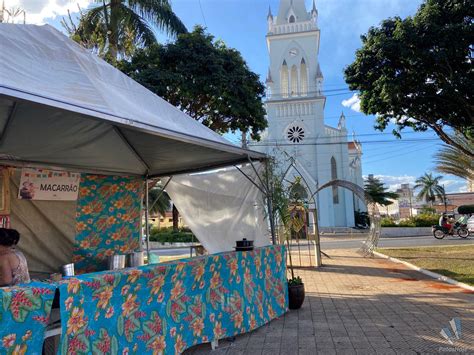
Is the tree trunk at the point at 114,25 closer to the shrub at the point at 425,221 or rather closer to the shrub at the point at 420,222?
the shrub at the point at 420,222

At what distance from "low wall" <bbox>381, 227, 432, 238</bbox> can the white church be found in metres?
6.36

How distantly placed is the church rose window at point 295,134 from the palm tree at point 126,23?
80.6 feet

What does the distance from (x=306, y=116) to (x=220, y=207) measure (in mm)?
29056

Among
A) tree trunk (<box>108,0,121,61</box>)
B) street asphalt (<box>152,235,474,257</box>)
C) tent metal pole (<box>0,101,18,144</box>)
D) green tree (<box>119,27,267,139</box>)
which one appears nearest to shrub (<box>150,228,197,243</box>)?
street asphalt (<box>152,235,474,257</box>)

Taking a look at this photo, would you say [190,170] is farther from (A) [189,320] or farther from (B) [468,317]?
(B) [468,317]

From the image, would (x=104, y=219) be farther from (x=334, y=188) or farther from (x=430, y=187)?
(x=430, y=187)

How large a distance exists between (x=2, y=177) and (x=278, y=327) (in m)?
4.63

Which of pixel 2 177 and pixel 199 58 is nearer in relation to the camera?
pixel 2 177

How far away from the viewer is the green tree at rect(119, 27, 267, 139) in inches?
412

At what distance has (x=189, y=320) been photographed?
412 cm

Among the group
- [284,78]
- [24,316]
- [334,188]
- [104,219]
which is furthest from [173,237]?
[24,316]

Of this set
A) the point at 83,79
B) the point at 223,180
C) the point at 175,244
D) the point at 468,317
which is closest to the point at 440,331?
the point at 468,317

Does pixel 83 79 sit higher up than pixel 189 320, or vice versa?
pixel 83 79

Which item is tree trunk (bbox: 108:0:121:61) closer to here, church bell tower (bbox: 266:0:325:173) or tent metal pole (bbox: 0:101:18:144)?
tent metal pole (bbox: 0:101:18:144)
